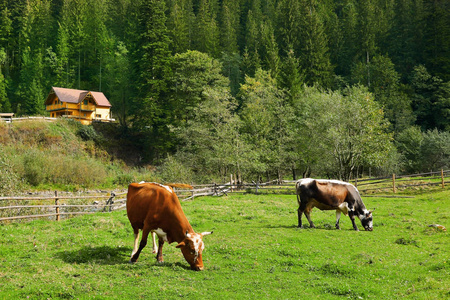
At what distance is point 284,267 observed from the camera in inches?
447

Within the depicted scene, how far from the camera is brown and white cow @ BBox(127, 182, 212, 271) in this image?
10461 mm

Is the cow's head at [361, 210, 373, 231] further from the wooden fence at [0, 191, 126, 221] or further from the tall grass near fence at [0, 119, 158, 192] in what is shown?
the tall grass near fence at [0, 119, 158, 192]

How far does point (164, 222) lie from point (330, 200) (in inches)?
363

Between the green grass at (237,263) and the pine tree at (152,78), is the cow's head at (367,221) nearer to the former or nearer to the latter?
the green grass at (237,263)

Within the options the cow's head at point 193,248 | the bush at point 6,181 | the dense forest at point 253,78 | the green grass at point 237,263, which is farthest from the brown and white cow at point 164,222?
the dense forest at point 253,78

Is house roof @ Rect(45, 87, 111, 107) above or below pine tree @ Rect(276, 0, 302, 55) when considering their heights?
below

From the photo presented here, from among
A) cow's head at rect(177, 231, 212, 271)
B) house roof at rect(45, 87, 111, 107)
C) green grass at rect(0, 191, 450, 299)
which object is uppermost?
house roof at rect(45, 87, 111, 107)

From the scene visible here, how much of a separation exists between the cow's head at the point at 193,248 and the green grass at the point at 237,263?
24cm

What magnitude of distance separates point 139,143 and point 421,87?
49793mm

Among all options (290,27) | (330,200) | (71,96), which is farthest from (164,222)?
(290,27)

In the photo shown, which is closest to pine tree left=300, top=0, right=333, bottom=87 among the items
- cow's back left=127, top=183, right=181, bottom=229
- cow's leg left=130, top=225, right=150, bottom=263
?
cow's back left=127, top=183, right=181, bottom=229

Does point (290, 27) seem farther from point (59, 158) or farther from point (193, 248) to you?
point (193, 248)

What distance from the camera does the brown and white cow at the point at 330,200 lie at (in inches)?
677

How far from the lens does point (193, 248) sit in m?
10.4
